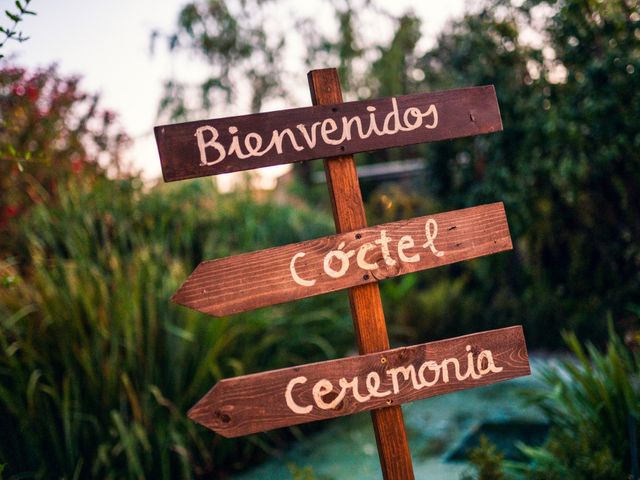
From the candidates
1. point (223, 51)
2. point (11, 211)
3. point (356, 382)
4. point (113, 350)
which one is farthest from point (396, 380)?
point (223, 51)

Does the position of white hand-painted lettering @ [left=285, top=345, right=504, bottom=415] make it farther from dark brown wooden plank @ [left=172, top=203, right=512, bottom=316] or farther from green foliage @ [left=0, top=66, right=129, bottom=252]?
green foliage @ [left=0, top=66, right=129, bottom=252]

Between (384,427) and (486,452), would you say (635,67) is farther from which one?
(384,427)

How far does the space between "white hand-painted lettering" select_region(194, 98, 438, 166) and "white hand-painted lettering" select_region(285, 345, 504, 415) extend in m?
0.67

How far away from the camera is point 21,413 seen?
3.04 metres

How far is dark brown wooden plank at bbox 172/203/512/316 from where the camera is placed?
74.0 inches

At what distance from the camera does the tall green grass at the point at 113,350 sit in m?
3.08

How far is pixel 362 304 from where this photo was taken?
80.8 inches

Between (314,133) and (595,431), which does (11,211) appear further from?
(595,431)

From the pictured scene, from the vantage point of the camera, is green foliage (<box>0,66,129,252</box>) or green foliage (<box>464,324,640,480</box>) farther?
green foliage (<box>0,66,129,252</box>)

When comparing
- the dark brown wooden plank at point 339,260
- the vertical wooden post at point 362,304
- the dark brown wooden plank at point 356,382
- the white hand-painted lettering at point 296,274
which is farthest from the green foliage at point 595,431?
the white hand-painted lettering at point 296,274

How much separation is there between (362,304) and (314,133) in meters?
0.54

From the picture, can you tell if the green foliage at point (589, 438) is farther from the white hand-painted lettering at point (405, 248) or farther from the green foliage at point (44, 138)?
Result: the green foliage at point (44, 138)

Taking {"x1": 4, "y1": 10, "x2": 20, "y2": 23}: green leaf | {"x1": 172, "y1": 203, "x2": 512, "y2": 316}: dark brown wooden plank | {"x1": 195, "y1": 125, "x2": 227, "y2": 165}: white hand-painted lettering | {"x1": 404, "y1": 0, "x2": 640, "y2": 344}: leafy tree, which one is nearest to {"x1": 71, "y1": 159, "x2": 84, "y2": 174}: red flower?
{"x1": 404, "y1": 0, "x2": 640, "y2": 344}: leafy tree

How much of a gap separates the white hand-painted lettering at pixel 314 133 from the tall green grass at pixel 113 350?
2.89ft
